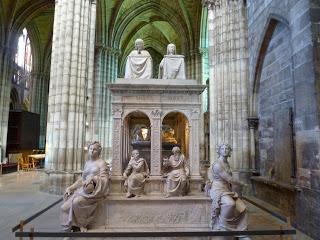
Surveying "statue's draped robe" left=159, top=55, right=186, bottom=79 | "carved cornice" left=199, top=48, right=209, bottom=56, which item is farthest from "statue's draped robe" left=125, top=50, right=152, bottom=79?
"carved cornice" left=199, top=48, right=209, bottom=56

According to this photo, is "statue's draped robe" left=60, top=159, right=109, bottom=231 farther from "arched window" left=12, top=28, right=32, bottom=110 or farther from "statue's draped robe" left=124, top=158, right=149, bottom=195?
"arched window" left=12, top=28, right=32, bottom=110

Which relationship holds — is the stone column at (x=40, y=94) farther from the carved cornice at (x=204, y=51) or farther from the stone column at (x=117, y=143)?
the stone column at (x=117, y=143)

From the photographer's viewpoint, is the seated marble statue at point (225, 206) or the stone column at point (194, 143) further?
the stone column at point (194, 143)

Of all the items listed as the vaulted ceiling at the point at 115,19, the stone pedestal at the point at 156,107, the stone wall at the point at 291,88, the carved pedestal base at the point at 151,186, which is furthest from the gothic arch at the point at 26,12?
the carved pedestal base at the point at 151,186

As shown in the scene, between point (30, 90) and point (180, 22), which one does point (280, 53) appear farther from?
point (30, 90)

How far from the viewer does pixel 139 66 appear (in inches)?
270

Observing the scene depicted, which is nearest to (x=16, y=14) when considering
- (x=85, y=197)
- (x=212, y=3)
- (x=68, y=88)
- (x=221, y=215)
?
(x=68, y=88)

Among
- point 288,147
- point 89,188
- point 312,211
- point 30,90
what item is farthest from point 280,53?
point 30,90

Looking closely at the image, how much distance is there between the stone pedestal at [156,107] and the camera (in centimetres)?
609

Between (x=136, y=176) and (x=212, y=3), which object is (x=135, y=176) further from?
(x=212, y=3)

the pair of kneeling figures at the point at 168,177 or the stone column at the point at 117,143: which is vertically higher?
the stone column at the point at 117,143

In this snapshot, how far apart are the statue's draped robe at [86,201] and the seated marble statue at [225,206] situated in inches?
77.3

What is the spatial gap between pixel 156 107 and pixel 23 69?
25.2m

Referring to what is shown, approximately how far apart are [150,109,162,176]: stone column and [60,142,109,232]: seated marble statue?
52.4 inches
